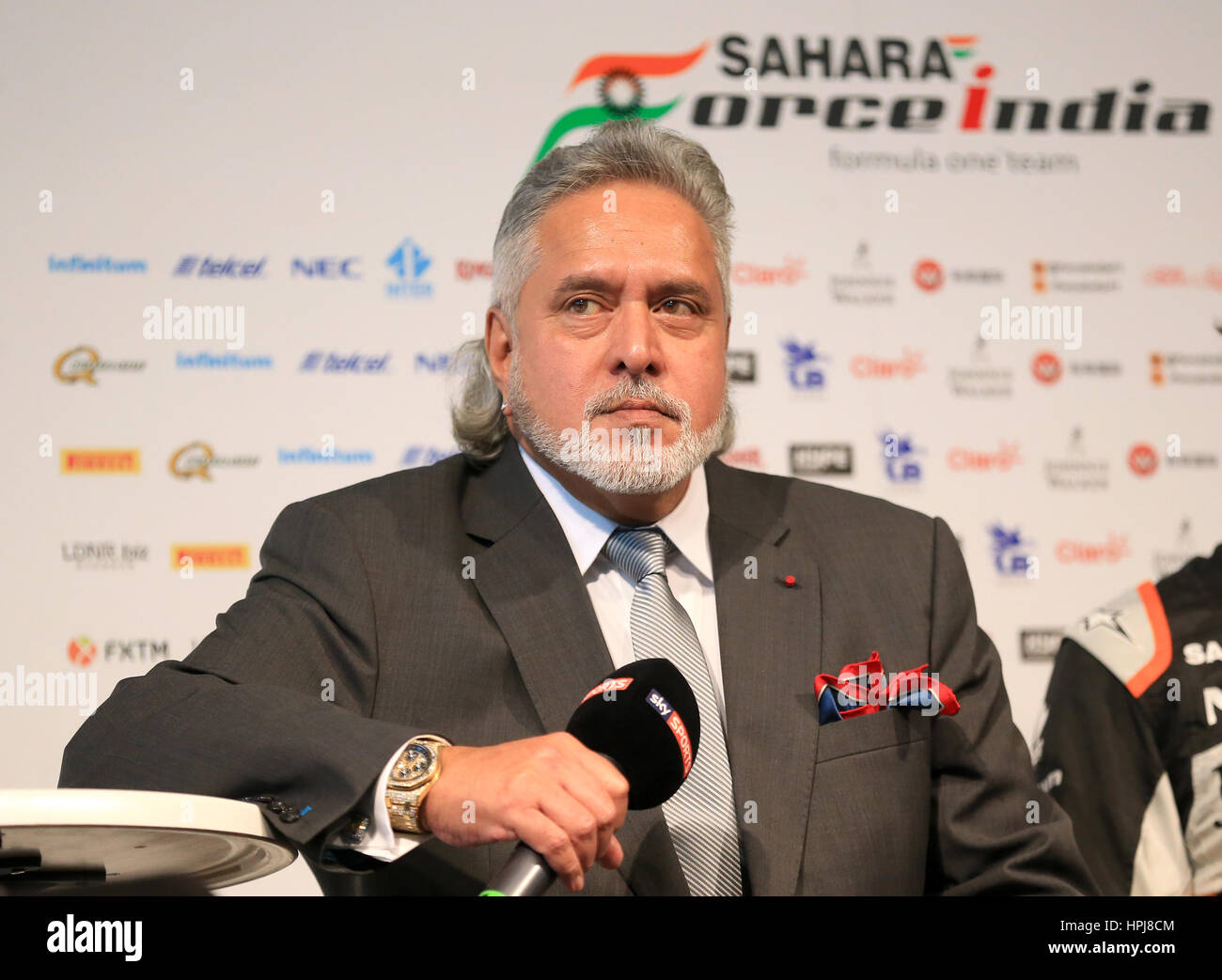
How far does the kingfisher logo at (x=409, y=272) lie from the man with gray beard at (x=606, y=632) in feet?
4.49

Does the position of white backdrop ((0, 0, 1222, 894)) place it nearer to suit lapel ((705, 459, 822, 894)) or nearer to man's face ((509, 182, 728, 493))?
man's face ((509, 182, 728, 493))

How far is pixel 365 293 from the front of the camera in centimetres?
373

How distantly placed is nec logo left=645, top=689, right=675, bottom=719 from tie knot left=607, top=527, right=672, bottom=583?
25.5 inches

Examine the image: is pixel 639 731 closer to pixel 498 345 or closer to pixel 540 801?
pixel 540 801

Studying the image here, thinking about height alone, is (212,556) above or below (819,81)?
below

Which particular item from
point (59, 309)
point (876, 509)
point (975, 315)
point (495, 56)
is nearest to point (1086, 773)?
→ point (876, 509)

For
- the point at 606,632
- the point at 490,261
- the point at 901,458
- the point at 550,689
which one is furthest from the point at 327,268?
the point at 550,689

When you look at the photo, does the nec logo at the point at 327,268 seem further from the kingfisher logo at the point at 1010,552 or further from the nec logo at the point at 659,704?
the nec logo at the point at 659,704

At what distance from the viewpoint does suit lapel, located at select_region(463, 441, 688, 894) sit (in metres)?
1.82

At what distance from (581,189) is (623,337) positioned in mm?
309

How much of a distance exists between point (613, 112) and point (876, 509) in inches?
81.0

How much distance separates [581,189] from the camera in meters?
2.27

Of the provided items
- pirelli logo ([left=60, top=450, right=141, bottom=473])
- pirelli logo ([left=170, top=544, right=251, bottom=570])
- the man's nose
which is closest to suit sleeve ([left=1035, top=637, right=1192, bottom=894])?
the man's nose

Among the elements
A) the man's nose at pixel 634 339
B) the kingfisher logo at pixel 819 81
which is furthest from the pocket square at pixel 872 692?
the kingfisher logo at pixel 819 81
